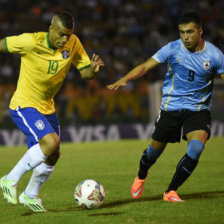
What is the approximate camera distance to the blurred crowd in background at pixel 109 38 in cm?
1593

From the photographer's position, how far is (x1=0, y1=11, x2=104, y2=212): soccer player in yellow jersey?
5738 millimetres

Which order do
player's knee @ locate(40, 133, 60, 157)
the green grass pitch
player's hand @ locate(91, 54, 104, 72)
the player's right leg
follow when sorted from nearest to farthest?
the green grass pitch < player's knee @ locate(40, 133, 60, 157) < player's hand @ locate(91, 54, 104, 72) < the player's right leg

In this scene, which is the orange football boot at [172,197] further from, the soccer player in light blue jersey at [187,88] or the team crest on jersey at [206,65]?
the team crest on jersey at [206,65]

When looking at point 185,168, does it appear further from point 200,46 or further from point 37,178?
point 37,178

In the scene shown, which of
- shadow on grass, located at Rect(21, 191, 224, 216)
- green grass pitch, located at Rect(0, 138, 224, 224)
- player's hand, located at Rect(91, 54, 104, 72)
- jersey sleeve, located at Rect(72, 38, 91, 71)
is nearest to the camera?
green grass pitch, located at Rect(0, 138, 224, 224)

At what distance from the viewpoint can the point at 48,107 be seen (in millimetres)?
6219

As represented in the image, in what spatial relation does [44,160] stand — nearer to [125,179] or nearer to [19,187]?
[19,187]

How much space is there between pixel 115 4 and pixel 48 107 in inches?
654

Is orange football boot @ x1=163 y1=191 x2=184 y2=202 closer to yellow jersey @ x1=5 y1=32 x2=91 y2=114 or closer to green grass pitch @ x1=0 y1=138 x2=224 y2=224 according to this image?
green grass pitch @ x1=0 y1=138 x2=224 y2=224

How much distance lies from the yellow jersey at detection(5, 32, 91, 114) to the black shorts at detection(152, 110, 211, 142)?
1.39 metres

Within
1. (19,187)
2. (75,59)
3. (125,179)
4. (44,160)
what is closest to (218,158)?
(125,179)

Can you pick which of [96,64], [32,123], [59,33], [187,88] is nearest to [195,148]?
[187,88]

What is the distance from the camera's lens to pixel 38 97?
241 inches

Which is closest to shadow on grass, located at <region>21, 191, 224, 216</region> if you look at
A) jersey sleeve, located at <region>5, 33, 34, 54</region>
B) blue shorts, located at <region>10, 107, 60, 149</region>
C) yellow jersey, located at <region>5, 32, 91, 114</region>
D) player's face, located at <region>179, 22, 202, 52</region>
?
blue shorts, located at <region>10, 107, 60, 149</region>
